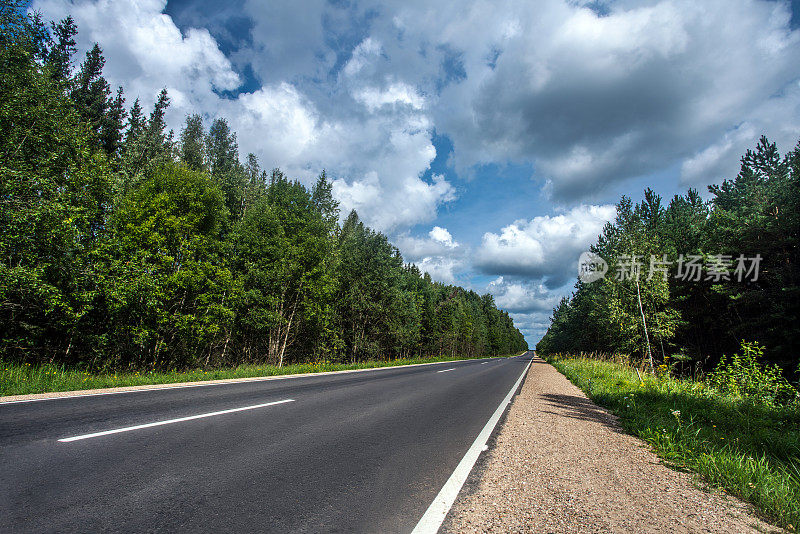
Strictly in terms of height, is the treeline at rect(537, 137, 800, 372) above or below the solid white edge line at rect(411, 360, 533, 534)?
above

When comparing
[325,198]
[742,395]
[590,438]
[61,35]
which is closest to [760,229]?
[742,395]

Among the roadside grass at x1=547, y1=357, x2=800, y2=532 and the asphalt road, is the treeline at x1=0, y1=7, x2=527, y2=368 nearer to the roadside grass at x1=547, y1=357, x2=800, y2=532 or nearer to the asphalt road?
the asphalt road

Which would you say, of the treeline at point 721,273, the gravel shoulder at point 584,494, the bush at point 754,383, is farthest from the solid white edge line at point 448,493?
the treeline at point 721,273

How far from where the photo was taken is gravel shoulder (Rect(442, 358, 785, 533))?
8.54 ft

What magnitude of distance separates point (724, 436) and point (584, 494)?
4.53m

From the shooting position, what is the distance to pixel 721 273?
71.9 feet

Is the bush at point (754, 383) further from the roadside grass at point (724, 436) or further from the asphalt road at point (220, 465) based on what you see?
the asphalt road at point (220, 465)

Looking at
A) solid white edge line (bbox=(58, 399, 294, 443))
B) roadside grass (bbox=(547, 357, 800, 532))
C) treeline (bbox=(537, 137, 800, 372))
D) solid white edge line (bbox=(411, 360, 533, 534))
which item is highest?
treeline (bbox=(537, 137, 800, 372))

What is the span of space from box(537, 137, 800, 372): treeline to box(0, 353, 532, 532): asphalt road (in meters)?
20.2

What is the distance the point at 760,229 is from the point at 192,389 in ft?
94.3

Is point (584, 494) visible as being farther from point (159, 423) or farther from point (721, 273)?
point (721, 273)

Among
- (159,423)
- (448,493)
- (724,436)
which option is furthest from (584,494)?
(159,423)

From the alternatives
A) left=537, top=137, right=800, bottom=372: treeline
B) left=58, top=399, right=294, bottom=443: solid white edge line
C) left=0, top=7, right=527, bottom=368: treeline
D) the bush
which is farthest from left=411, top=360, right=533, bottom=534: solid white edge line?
left=537, top=137, right=800, bottom=372: treeline

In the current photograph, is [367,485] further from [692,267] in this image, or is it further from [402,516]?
[692,267]
